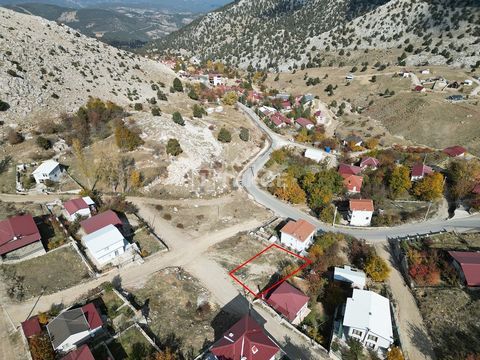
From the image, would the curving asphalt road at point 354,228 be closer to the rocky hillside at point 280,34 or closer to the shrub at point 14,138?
the shrub at point 14,138

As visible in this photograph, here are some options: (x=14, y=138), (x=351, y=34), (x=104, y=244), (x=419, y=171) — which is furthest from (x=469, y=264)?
(x=351, y=34)

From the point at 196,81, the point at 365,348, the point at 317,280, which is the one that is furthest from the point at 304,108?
the point at 365,348

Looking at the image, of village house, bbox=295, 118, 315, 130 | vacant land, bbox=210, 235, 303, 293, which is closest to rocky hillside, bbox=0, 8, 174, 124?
village house, bbox=295, 118, 315, 130

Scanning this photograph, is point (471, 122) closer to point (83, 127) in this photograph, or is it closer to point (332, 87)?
point (332, 87)

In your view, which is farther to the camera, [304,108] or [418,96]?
[304,108]

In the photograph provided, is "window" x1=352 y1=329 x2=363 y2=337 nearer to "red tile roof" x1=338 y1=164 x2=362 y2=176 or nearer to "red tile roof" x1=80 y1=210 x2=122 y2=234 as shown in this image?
"red tile roof" x1=80 y1=210 x2=122 y2=234
